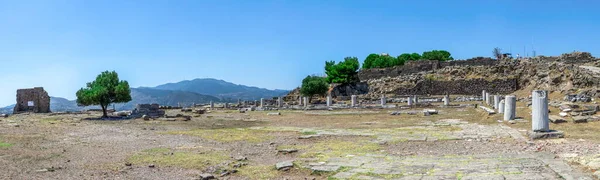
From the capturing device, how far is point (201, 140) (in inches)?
669

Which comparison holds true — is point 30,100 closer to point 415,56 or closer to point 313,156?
point 313,156

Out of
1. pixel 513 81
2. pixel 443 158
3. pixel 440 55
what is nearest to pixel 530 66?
pixel 513 81

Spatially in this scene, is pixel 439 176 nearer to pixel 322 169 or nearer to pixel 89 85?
pixel 322 169

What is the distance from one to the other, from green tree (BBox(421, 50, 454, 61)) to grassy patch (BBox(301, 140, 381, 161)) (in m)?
78.7

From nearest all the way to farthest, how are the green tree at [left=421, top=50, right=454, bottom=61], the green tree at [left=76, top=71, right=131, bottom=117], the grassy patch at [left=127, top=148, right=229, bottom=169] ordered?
the grassy patch at [left=127, top=148, right=229, bottom=169] < the green tree at [left=76, top=71, right=131, bottom=117] < the green tree at [left=421, top=50, right=454, bottom=61]

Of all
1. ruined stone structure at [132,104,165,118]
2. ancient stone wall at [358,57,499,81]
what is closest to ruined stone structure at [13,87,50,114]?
ruined stone structure at [132,104,165,118]

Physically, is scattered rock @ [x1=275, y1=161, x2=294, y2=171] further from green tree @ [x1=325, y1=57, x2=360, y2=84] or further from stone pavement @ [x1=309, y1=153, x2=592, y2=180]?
green tree @ [x1=325, y1=57, x2=360, y2=84]

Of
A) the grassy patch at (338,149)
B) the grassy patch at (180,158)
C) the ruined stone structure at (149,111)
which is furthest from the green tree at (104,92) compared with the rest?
the grassy patch at (338,149)

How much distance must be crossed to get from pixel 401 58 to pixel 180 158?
82110 mm

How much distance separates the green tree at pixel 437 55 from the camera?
90181mm

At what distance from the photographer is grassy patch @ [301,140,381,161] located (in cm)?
1214

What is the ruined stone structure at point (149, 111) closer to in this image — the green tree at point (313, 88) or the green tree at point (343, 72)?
the green tree at point (313, 88)

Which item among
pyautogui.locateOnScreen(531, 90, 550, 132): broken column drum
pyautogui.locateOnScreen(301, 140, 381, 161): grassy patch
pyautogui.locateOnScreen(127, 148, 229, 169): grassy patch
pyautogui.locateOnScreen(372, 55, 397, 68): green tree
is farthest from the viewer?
pyautogui.locateOnScreen(372, 55, 397, 68): green tree

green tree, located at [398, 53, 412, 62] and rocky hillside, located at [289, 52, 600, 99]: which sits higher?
green tree, located at [398, 53, 412, 62]
